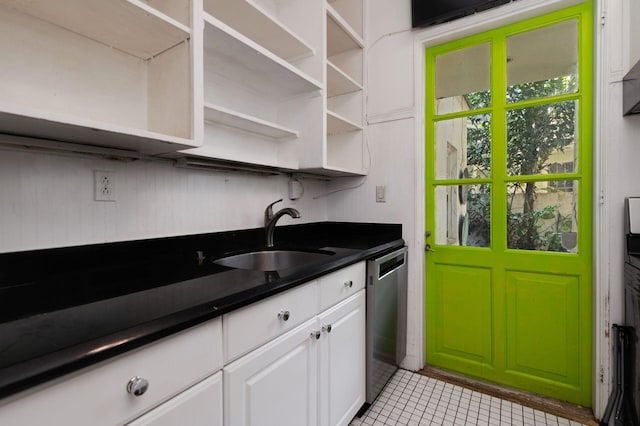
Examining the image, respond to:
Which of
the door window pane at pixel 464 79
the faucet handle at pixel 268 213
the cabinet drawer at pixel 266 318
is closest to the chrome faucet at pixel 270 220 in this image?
the faucet handle at pixel 268 213

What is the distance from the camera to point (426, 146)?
6.81 feet

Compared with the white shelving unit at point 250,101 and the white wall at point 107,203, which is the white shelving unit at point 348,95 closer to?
the white shelving unit at point 250,101

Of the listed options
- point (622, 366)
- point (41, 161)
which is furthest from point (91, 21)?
point (622, 366)

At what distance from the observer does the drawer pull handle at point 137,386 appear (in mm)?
600

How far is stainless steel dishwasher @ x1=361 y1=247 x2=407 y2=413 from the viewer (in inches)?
61.7

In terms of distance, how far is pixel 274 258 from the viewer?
5.52 ft

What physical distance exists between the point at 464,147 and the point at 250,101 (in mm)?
1399

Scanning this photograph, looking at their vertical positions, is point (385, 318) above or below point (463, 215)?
below

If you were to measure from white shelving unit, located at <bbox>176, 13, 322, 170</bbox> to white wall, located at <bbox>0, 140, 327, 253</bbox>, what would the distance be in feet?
0.66

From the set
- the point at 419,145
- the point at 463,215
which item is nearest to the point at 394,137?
the point at 419,145

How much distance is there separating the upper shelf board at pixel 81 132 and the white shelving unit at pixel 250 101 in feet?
0.65

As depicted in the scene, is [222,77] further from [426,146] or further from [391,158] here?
[426,146]

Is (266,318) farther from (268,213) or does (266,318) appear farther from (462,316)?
(462,316)

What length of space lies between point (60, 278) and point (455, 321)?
209 cm
